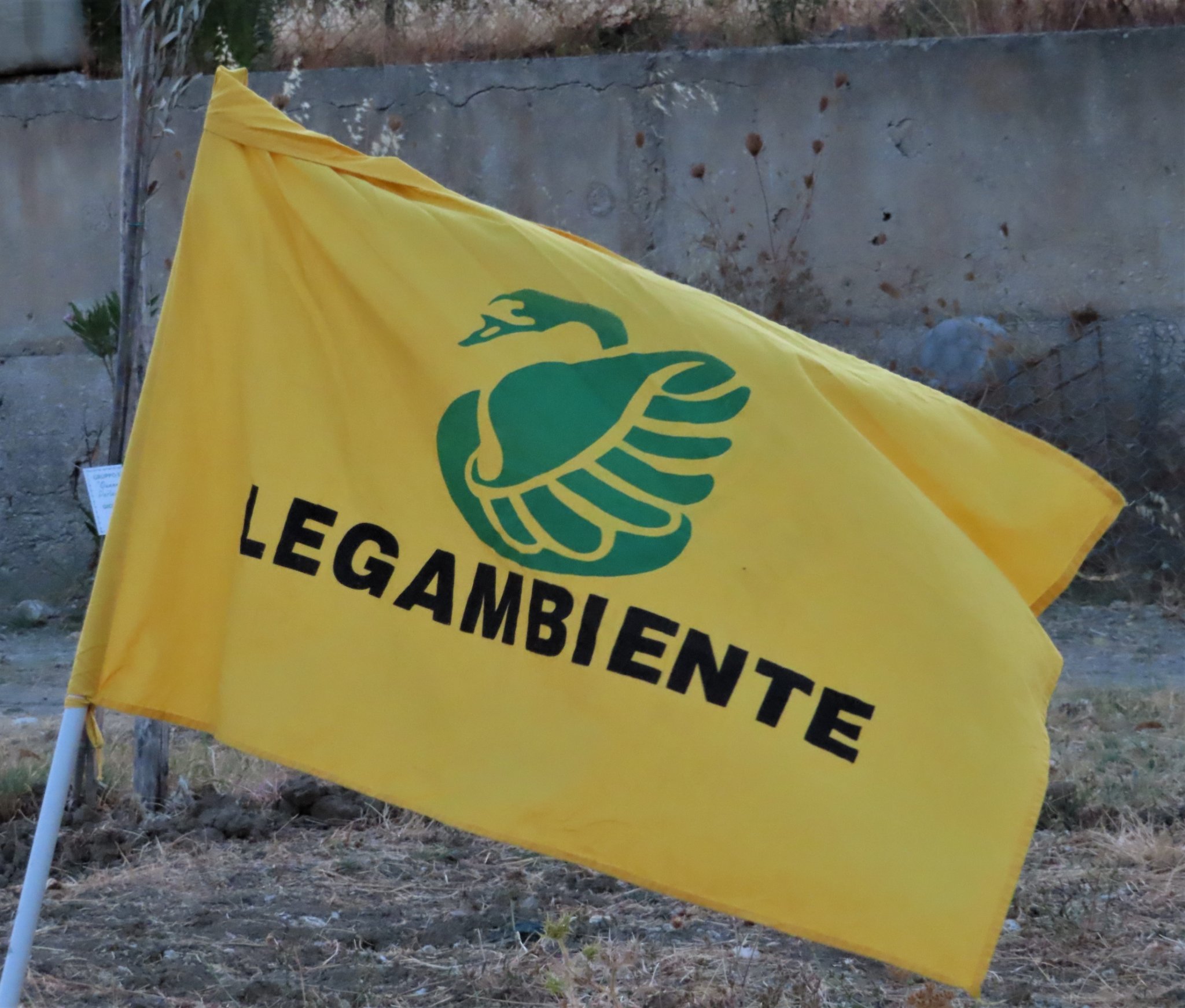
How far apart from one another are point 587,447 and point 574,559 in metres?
0.17

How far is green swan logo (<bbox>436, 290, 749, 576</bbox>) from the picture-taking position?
197 centimetres

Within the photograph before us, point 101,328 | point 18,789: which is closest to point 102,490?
point 18,789

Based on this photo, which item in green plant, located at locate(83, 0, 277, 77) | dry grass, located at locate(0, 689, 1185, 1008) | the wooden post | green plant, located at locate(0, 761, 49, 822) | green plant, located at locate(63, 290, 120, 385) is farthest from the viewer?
green plant, located at locate(83, 0, 277, 77)

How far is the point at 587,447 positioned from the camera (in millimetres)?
2008

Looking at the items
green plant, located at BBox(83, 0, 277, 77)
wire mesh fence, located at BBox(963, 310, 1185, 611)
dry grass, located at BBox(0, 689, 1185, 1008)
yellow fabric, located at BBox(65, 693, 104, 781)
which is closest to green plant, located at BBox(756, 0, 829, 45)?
wire mesh fence, located at BBox(963, 310, 1185, 611)

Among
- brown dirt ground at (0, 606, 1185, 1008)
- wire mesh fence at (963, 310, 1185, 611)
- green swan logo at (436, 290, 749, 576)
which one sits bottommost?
brown dirt ground at (0, 606, 1185, 1008)

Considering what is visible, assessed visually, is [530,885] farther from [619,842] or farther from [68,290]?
[68,290]

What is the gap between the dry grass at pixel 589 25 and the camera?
8828mm

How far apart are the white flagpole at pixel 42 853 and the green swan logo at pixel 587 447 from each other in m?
0.68

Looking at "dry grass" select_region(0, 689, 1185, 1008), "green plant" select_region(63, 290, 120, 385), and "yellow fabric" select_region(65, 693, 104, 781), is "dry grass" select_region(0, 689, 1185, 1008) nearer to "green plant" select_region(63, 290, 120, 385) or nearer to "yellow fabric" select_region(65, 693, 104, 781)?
"yellow fabric" select_region(65, 693, 104, 781)

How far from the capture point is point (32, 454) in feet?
27.2

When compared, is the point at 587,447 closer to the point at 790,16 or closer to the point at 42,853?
the point at 42,853

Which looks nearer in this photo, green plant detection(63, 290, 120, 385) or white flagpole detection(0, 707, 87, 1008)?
white flagpole detection(0, 707, 87, 1008)

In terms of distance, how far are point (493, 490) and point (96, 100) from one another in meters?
7.37
